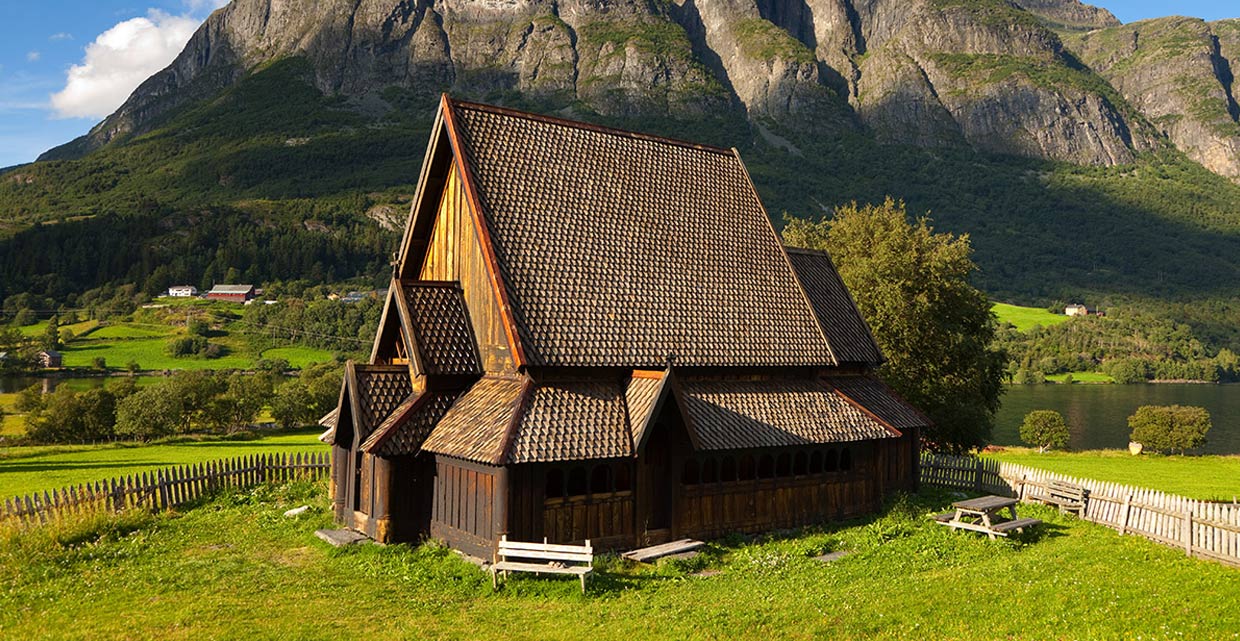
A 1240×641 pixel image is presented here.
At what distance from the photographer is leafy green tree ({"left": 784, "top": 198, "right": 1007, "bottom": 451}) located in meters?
38.2

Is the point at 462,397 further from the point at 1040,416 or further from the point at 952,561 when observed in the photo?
the point at 1040,416

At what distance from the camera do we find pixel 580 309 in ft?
66.7

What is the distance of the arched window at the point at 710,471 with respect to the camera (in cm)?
2039

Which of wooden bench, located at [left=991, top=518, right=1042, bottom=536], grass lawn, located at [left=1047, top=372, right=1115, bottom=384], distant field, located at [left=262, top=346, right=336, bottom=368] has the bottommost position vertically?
grass lawn, located at [left=1047, top=372, right=1115, bottom=384]

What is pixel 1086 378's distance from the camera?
161 m

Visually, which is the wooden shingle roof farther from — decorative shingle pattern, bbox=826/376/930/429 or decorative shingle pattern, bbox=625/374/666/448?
decorative shingle pattern, bbox=826/376/930/429

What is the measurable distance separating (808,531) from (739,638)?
8666mm

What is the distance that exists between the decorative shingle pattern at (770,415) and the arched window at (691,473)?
3.08ft

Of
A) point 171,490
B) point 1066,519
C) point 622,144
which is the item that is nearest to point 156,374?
point 171,490

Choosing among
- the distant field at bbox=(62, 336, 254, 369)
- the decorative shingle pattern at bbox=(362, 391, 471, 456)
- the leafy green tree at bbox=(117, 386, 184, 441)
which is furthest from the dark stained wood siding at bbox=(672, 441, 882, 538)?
the distant field at bbox=(62, 336, 254, 369)

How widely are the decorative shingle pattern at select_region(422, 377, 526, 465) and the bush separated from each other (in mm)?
72447

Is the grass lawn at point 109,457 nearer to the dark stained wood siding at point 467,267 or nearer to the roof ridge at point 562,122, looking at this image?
the dark stained wood siding at point 467,267

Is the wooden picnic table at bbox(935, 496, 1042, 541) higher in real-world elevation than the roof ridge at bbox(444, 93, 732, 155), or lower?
lower

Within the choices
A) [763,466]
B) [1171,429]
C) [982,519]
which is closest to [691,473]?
[763,466]
